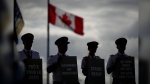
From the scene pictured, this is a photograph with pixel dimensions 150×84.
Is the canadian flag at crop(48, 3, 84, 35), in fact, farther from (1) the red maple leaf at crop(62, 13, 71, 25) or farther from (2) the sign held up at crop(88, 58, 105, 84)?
(2) the sign held up at crop(88, 58, 105, 84)

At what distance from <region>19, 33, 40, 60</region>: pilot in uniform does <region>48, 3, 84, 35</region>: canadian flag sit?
5.79 metres

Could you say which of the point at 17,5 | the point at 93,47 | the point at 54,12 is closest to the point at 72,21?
the point at 54,12

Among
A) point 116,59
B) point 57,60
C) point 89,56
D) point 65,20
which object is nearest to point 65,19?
point 65,20

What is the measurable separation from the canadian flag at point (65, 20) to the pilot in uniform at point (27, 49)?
579 centimetres

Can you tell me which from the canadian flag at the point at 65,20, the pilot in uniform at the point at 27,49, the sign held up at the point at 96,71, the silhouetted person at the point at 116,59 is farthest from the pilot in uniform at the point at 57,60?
the canadian flag at the point at 65,20

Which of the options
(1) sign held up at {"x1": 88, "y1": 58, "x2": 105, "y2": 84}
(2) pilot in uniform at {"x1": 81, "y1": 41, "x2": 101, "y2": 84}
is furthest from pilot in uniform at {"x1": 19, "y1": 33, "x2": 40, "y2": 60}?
(1) sign held up at {"x1": 88, "y1": 58, "x2": 105, "y2": 84}

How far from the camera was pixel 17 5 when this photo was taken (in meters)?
8.55

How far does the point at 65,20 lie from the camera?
1184 cm

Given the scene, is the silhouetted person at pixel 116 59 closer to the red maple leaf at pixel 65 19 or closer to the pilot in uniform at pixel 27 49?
the pilot in uniform at pixel 27 49

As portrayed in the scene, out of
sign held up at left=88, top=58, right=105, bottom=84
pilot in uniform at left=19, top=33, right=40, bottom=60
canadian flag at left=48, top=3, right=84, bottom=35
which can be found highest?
canadian flag at left=48, top=3, right=84, bottom=35

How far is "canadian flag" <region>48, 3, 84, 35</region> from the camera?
37.8 feet

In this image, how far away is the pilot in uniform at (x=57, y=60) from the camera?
215 inches

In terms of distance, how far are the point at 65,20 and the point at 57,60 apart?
6.43 m

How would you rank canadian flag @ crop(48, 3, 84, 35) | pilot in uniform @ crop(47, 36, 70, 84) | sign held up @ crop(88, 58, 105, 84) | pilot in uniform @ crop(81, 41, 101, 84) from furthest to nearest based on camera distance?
canadian flag @ crop(48, 3, 84, 35) → pilot in uniform @ crop(81, 41, 101, 84) → sign held up @ crop(88, 58, 105, 84) → pilot in uniform @ crop(47, 36, 70, 84)
